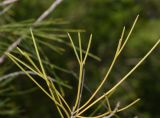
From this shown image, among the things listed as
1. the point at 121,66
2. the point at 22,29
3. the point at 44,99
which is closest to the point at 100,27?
the point at 121,66

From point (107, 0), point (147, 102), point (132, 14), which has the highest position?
point (107, 0)

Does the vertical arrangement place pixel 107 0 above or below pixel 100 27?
above

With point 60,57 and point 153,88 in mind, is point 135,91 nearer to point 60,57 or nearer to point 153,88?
point 153,88

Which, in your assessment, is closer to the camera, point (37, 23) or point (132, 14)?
point (37, 23)

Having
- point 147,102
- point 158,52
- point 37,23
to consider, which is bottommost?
point 147,102

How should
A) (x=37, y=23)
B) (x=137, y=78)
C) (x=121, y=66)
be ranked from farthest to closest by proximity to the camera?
(x=137, y=78) → (x=121, y=66) → (x=37, y=23)

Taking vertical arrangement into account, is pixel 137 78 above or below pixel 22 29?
below

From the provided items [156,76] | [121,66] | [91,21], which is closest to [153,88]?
[156,76]

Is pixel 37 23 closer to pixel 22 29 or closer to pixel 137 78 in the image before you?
pixel 22 29

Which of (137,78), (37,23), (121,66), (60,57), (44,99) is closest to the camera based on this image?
(37,23)
